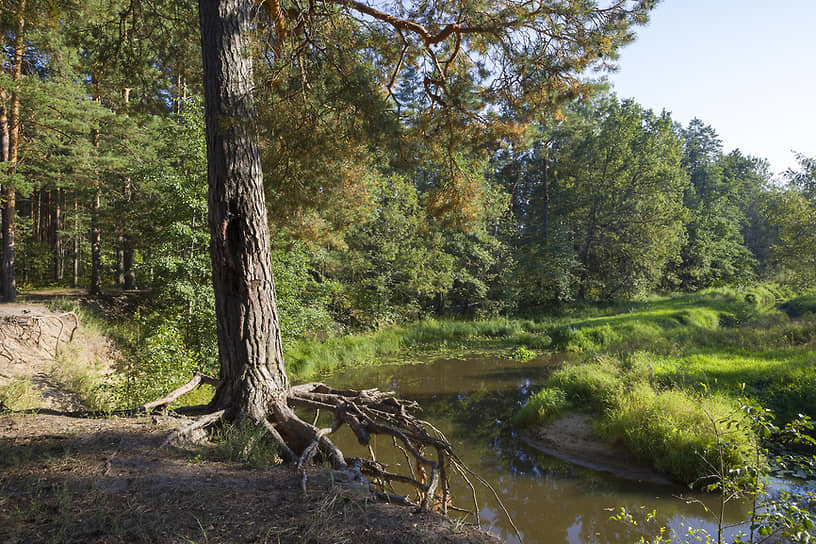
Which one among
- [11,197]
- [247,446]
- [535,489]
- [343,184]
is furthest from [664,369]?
[11,197]

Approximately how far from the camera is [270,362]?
4129mm

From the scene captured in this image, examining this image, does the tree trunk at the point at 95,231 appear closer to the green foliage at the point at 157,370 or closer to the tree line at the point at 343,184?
the tree line at the point at 343,184

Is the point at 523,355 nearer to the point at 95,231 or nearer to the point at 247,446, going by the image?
the point at 247,446

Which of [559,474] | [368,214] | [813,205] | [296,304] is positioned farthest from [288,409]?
[813,205]

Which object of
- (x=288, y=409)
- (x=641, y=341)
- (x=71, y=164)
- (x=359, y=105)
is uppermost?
(x=71, y=164)

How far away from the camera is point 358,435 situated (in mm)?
3816

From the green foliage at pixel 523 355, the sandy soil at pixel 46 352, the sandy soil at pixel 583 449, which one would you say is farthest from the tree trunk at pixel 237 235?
the green foliage at pixel 523 355

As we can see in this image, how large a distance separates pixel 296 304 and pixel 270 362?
7.55 metres

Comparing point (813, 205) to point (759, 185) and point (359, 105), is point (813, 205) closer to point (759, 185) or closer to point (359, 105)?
point (359, 105)

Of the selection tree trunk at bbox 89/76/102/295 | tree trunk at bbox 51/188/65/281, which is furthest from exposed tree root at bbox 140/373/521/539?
tree trunk at bbox 51/188/65/281

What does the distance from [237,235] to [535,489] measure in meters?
5.66

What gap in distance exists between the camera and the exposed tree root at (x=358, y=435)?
3252 mm

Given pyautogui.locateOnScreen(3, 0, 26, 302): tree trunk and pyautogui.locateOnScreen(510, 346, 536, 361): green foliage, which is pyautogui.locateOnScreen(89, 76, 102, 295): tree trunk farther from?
pyautogui.locateOnScreen(510, 346, 536, 361): green foliage

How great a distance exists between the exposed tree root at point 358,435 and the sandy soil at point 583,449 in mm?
4256
